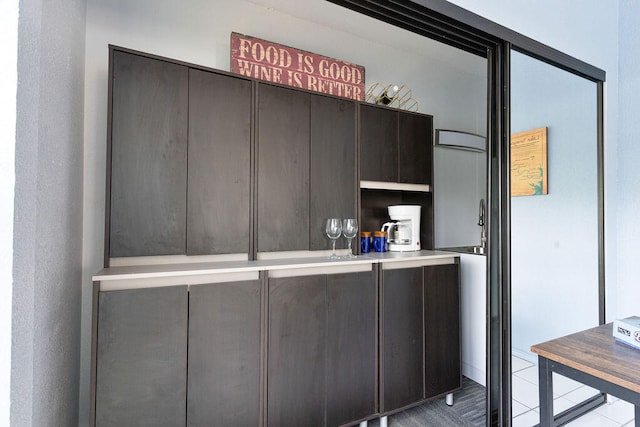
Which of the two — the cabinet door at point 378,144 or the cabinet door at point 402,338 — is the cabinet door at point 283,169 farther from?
the cabinet door at point 402,338

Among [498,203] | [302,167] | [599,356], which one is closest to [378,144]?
[302,167]

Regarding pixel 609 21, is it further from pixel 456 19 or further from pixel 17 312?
pixel 17 312

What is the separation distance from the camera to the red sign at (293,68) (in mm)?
1808

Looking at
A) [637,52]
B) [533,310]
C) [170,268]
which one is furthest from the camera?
[637,52]

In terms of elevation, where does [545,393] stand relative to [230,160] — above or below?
below

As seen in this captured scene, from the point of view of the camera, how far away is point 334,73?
6.98 feet

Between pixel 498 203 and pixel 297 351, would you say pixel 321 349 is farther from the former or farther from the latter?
pixel 498 203

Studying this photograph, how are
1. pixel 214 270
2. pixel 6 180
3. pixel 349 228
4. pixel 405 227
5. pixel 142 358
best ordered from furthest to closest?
1. pixel 405 227
2. pixel 349 228
3. pixel 214 270
4. pixel 142 358
5. pixel 6 180

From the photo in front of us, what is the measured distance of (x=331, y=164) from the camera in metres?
1.88

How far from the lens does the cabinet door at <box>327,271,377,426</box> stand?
63.7 inches

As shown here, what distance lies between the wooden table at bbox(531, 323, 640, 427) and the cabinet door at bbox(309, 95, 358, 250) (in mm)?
1182

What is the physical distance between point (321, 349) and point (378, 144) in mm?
1367

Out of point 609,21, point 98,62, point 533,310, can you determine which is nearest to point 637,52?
point 609,21

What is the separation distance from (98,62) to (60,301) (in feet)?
4.22
